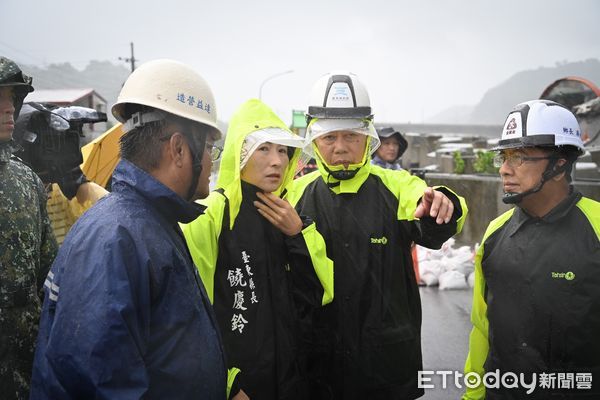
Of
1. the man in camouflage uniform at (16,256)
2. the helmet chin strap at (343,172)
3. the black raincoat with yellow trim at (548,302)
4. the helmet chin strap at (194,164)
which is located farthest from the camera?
the helmet chin strap at (343,172)

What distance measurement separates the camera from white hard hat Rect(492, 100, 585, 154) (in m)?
2.48

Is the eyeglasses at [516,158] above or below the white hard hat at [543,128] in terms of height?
below

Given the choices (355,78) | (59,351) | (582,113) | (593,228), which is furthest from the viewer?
(582,113)

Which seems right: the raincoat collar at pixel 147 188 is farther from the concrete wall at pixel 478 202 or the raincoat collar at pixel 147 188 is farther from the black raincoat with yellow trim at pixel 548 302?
the concrete wall at pixel 478 202

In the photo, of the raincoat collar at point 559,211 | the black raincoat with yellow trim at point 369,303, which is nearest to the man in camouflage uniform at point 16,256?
the black raincoat with yellow trim at point 369,303

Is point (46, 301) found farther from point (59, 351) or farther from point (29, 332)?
point (29, 332)

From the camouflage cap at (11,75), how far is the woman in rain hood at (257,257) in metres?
1.07

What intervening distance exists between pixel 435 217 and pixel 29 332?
2130 mm

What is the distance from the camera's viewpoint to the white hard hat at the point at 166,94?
5.19 feet

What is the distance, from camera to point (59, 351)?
127 cm

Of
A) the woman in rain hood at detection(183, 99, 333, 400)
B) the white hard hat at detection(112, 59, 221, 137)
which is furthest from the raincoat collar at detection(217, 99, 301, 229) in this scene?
the white hard hat at detection(112, 59, 221, 137)

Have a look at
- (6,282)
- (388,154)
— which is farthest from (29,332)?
(388,154)

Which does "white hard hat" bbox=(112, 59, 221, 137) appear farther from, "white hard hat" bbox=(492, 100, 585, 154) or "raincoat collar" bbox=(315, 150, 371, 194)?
"white hard hat" bbox=(492, 100, 585, 154)

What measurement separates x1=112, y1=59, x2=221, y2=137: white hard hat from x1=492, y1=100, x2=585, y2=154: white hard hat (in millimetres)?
1745
